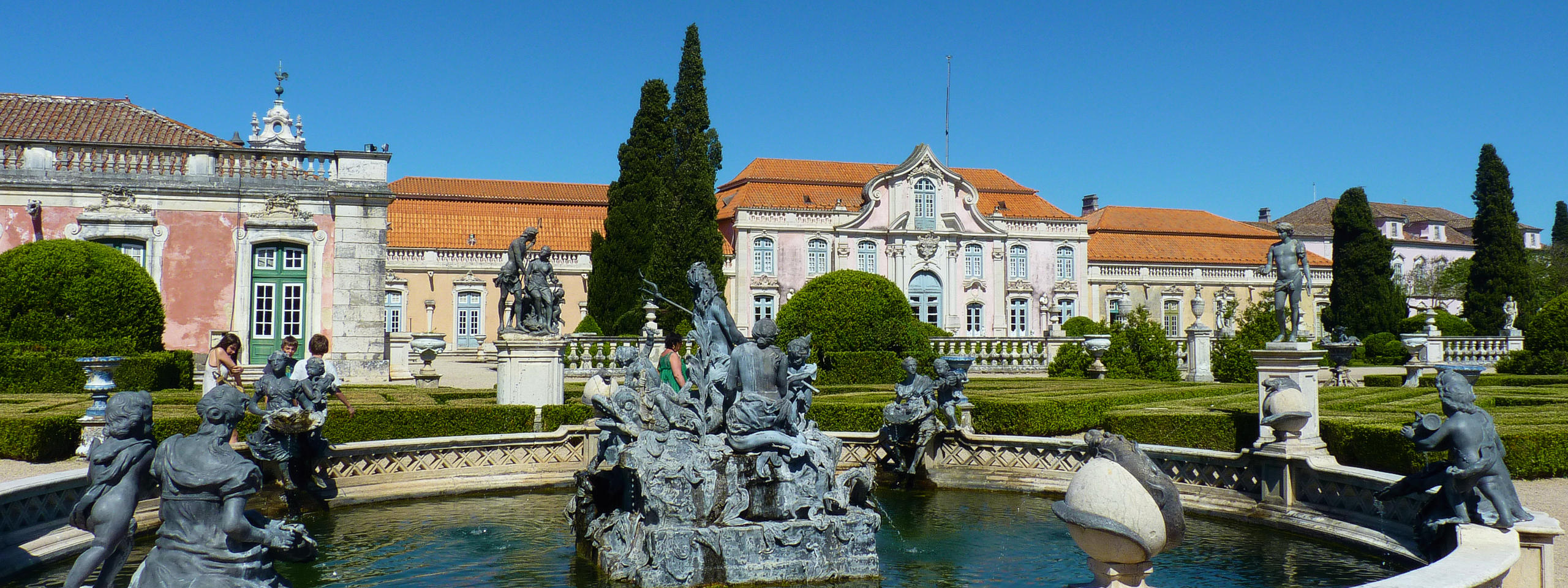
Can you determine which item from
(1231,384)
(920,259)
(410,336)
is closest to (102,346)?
(410,336)

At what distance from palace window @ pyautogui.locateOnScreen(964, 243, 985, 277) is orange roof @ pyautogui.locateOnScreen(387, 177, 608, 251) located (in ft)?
53.4

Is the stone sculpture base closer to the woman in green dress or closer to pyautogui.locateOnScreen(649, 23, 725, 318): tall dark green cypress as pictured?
the woman in green dress

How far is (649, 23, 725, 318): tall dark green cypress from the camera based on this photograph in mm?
32938

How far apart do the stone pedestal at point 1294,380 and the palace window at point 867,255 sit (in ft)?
110

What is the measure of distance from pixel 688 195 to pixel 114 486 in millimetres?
30112

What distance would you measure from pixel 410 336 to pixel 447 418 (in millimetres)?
12273

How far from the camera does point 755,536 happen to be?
712cm

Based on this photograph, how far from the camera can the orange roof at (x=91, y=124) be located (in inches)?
827

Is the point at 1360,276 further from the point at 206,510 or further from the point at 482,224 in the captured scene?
the point at 206,510

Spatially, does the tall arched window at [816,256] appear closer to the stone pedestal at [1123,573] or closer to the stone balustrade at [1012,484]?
the stone balustrade at [1012,484]

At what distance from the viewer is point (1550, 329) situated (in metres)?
22.4

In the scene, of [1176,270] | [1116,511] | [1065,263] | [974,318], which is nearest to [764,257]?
[974,318]

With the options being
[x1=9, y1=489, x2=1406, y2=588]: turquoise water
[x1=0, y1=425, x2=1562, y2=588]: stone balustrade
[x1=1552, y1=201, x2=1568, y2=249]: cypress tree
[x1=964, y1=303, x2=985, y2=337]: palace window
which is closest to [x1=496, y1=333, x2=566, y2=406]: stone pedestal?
[x1=0, y1=425, x2=1562, y2=588]: stone balustrade

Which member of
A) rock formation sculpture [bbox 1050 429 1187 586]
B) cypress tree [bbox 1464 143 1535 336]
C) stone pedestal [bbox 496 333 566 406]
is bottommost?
rock formation sculpture [bbox 1050 429 1187 586]
